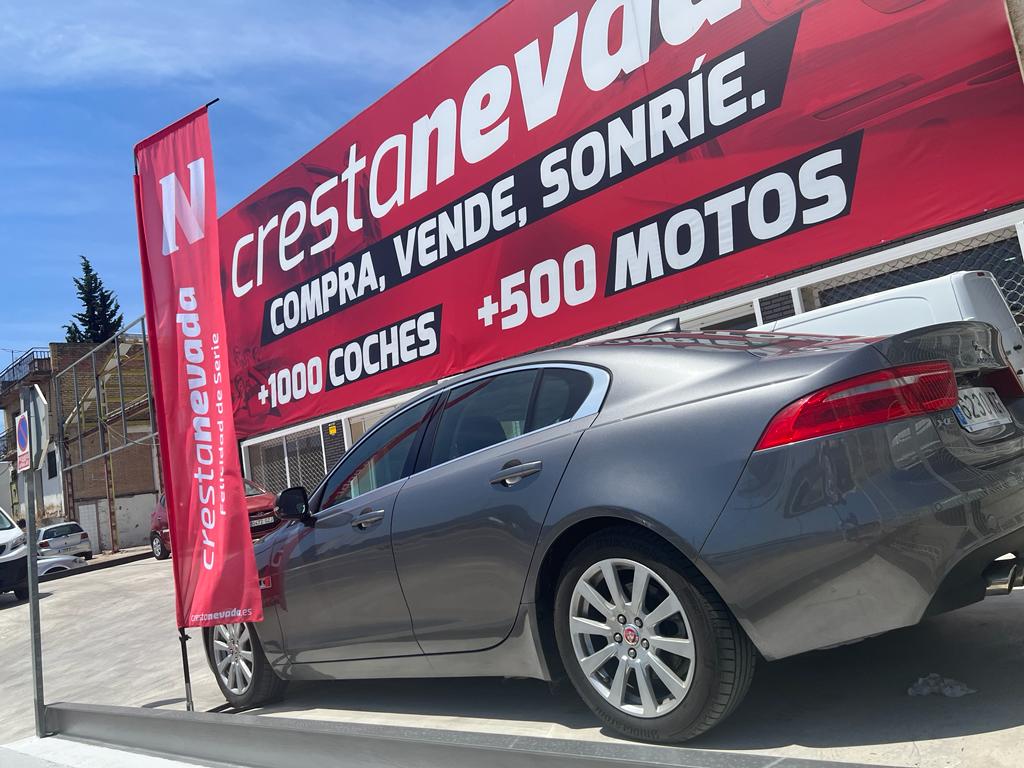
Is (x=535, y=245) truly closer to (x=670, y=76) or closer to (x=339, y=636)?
(x=670, y=76)

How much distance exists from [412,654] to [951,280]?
4.12 m

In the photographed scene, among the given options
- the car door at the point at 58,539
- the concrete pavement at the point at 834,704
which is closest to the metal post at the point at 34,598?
the concrete pavement at the point at 834,704

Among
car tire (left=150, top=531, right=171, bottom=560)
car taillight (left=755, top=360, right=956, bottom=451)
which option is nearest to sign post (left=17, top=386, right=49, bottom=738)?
car taillight (left=755, top=360, right=956, bottom=451)

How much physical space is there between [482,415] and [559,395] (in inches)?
17.8

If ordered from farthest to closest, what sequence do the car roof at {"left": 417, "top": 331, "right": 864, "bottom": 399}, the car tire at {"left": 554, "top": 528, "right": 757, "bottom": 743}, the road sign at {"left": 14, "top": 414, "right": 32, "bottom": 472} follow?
the road sign at {"left": 14, "top": 414, "right": 32, "bottom": 472} → the car roof at {"left": 417, "top": 331, "right": 864, "bottom": 399} → the car tire at {"left": 554, "top": 528, "right": 757, "bottom": 743}

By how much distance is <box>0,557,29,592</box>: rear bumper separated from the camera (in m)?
12.9

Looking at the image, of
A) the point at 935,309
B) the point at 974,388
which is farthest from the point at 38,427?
the point at 935,309

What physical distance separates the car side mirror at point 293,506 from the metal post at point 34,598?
1749 millimetres

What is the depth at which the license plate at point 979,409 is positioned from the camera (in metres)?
2.70

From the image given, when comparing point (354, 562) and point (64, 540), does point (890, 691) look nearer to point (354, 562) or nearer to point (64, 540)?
point (354, 562)

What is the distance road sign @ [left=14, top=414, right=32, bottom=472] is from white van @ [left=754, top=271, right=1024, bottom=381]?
16.0 feet

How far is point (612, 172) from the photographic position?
9406mm

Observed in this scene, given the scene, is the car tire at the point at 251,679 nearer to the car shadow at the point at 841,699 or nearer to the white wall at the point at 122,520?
the car shadow at the point at 841,699

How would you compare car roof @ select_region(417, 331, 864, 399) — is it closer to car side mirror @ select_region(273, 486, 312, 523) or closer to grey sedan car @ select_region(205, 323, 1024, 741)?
grey sedan car @ select_region(205, 323, 1024, 741)
